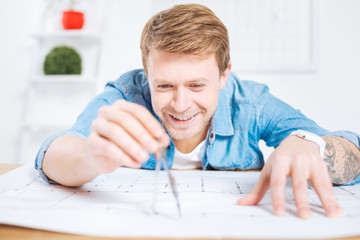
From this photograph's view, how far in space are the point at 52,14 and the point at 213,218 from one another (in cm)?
233

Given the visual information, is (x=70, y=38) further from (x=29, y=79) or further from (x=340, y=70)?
(x=340, y=70)

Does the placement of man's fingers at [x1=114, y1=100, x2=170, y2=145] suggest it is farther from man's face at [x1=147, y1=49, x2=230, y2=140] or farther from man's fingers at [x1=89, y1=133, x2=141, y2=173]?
man's face at [x1=147, y1=49, x2=230, y2=140]

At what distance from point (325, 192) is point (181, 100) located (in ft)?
1.64

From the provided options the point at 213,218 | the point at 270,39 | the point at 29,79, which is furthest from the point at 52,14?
the point at 213,218

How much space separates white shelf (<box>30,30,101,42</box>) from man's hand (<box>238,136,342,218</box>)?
1.87 metres

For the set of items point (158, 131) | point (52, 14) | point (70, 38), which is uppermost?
point (52, 14)

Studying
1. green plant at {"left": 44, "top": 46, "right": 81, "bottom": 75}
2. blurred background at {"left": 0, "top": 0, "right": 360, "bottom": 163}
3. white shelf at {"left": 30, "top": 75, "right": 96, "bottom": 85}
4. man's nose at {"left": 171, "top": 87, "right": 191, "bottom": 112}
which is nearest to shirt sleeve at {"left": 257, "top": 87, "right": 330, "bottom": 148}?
man's nose at {"left": 171, "top": 87, "right": 191, "bottom": 112}

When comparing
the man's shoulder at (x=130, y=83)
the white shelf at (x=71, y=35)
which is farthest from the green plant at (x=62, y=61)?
the man's shoulder at (x=130, y=83)

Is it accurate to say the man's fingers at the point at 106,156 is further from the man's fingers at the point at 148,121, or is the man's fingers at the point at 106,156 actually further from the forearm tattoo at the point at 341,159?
the forearm tattoo at the point at 341,159

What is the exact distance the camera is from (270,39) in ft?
7.65

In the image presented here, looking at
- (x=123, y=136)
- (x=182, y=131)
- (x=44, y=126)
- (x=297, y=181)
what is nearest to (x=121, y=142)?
(x=123, y=136)

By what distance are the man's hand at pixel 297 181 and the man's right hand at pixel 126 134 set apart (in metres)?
0.21

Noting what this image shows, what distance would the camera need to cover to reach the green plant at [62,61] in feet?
7.15

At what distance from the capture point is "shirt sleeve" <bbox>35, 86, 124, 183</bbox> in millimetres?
839
